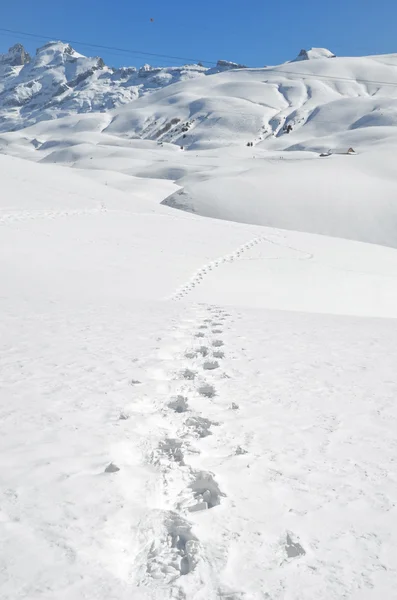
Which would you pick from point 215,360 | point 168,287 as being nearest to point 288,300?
point 168,287

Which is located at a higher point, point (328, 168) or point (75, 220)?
point (328, 168)

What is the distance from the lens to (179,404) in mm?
5137

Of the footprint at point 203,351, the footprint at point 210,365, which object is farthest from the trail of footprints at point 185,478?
the footprint at point 203,351

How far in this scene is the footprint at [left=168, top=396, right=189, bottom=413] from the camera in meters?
5.04

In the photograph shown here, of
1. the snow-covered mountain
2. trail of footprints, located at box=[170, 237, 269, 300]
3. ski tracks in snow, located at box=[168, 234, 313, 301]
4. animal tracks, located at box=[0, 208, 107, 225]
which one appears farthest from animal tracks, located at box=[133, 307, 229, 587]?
the snow-covered mountain

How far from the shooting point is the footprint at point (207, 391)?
5469 mm

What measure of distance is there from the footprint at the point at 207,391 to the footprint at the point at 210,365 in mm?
700

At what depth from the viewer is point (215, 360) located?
6.62 metres

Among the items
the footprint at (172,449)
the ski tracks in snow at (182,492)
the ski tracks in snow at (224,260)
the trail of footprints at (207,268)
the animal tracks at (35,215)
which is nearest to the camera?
the ski tracks in snow at (182,492)

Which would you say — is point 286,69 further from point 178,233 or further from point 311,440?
point 311,440

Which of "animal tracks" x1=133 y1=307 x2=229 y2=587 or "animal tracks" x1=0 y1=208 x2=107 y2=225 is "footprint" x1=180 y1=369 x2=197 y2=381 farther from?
"animal tracks" x1=0 y1=208 x2=107 y2=225

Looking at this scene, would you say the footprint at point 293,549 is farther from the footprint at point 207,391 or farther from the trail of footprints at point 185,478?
the footprint at point 207,391

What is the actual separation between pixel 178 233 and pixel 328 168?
2688cm

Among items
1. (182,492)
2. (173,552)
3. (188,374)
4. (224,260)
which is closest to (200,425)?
(182,492)
